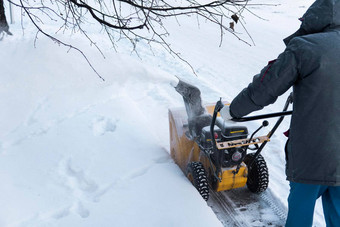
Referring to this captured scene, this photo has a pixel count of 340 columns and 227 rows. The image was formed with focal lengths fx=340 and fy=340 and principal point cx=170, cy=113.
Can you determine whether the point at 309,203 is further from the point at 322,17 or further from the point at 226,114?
the point at 322,17

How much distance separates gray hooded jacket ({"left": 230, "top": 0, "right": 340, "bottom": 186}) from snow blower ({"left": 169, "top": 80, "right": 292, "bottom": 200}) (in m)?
0.86

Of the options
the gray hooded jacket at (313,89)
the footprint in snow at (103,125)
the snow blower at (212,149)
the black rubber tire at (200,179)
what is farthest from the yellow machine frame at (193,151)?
the footprint in snow at (103,125)

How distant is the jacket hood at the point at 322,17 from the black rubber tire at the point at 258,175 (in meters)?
1.80

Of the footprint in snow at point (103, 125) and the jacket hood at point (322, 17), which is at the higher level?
the jacket hood at point (322, 17)

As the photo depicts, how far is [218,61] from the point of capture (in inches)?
383

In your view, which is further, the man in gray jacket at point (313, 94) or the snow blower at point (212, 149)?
the snow blower at point (212, 149)

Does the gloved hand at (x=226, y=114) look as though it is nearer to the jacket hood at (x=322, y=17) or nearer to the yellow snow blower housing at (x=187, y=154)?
the yellow snow blower housing at (x=187, y=154)

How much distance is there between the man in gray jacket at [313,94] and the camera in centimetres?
207

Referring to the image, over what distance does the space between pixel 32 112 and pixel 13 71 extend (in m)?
1.69

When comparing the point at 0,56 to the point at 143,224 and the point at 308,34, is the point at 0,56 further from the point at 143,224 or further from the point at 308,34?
the point at 308,34

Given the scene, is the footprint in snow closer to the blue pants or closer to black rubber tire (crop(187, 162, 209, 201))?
black rubber tire (crop(187, 162, 209, 201))

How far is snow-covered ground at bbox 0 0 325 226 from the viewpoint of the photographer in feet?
10.3

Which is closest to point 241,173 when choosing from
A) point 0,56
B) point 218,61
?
point 0,56

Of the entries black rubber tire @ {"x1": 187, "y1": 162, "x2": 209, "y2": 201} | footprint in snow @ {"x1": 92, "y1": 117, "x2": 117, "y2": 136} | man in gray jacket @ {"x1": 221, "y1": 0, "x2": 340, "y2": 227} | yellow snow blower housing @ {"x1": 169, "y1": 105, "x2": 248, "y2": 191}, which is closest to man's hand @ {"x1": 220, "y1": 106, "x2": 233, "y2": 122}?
man in gray jacket @ {"x1": 221, "y1": 0, "x2": 340, "y2": 227}
